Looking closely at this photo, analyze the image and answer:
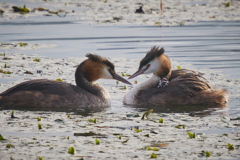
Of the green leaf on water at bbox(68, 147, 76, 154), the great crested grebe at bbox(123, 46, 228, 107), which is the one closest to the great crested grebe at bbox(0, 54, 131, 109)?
the great crested grebe at bbox(123, 46, 228, 107)

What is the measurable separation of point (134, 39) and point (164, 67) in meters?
8.51

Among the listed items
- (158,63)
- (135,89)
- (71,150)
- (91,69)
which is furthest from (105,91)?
(71,150)

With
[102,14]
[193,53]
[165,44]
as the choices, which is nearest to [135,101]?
[193,53]

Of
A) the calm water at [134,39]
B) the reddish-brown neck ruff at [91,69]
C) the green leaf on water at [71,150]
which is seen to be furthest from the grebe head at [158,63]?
the green leaf on water at [71,150]

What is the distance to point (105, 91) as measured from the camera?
34.5 feet

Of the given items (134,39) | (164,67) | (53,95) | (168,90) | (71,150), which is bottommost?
Result: (71,150)

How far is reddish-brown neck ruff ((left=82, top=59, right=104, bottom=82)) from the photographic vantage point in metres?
10.5

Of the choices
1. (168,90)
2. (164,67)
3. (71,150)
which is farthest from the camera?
(164,67)

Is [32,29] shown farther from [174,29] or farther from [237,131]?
[237,131]

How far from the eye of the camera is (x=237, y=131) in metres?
7.84

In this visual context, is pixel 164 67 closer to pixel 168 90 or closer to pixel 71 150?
pixel 168 90

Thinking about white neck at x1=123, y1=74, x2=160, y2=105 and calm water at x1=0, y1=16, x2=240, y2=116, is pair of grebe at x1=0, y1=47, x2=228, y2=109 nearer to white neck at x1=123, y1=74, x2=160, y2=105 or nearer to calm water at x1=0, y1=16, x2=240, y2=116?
white neck at x1=123, y1=74, x2=160, y2=105

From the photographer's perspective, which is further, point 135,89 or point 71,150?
point 135,89

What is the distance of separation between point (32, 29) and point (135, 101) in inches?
453
